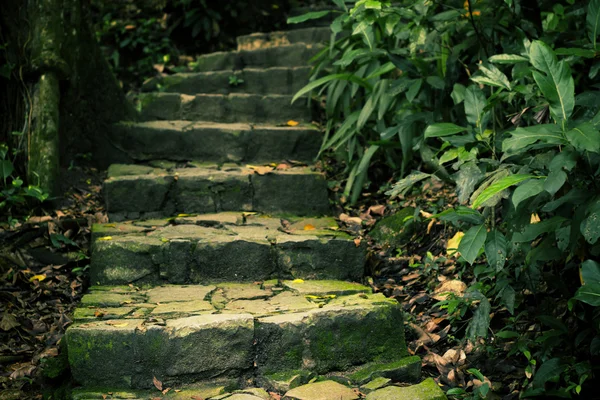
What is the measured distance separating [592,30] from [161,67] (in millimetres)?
3713

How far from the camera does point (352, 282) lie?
9.12 feet

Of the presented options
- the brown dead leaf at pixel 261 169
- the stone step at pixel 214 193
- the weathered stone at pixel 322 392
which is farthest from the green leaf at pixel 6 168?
the weathered stone at pixel 322 392

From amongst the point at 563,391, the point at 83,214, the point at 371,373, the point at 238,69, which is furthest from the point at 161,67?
the point at 563,391

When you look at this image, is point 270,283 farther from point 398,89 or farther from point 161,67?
point 161,67

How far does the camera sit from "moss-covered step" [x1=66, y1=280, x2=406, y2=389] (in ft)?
7.00

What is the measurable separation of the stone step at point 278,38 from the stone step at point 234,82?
0.60 m

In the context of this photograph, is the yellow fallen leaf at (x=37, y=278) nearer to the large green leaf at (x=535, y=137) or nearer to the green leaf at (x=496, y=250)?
the green leaf at (x=496, y=250)

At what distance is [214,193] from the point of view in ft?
10.9

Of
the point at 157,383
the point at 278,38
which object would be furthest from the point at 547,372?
the point at 278,38

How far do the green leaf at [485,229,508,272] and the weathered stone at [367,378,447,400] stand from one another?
44 cm

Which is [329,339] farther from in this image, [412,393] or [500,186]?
[500,186]

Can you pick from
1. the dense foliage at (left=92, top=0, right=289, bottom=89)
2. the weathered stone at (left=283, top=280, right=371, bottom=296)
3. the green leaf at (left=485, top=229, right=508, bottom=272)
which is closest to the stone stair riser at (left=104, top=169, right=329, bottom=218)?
the weathered stone at (left=283, top=280, right=371, bottom=296)

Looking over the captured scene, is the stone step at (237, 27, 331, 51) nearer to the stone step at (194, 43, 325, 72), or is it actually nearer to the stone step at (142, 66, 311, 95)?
the stone step at (194, 43, 325, 72)

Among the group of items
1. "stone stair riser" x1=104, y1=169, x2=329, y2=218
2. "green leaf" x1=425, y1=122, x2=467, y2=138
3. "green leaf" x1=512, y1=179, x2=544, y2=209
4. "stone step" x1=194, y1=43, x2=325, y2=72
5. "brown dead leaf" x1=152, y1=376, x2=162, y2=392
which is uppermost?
"stone step" x1=194, y1=43, x2=325, y2=72
